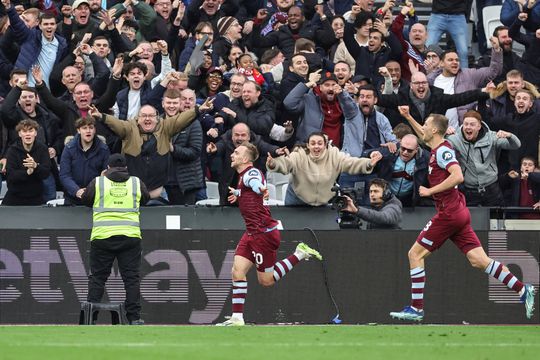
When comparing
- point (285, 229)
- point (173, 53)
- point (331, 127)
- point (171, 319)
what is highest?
point (173, 53)

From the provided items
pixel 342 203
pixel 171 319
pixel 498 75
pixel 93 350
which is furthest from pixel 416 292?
pixel 498 75

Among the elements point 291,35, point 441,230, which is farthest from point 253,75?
point 441,230

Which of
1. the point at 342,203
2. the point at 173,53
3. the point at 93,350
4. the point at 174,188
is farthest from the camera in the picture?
the point at 173,53

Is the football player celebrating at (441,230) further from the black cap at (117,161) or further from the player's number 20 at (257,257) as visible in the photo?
the black cap at (117,161)

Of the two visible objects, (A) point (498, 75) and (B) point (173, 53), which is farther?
(B) point (173, 53)

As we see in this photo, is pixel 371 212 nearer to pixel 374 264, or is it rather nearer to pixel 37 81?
pixel 374 264

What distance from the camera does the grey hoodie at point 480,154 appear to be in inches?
707

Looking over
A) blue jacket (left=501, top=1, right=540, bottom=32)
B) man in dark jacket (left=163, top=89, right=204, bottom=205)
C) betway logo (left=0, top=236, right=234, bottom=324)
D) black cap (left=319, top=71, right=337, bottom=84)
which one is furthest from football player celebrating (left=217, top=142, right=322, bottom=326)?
blue jacket (left=501, top=1, right=540, bottom=32)

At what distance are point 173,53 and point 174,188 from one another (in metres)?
4.25

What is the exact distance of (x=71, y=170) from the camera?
57.3ft

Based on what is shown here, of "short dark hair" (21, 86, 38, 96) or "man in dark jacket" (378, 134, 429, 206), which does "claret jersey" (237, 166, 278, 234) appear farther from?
"short dark hair" (21, 86, 38, 96)

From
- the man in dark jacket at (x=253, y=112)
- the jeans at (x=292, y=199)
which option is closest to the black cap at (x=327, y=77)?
the man in dark jacket at (x=253, y=112)

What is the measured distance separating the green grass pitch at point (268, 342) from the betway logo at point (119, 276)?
87.3 inches

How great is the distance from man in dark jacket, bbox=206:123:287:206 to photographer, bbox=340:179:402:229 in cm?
152
